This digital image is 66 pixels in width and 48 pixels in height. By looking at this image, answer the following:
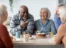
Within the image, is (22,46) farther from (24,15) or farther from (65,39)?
(24,15)

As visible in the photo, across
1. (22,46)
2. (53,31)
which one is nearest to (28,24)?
(53,31)

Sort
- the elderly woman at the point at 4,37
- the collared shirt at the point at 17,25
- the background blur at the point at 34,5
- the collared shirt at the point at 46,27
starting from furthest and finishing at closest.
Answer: the background blur at the point at 34,5
the collared shirt at the point at 46,27
the collared shirt at the point at 17,25
the elderly woman at the point at 4,37

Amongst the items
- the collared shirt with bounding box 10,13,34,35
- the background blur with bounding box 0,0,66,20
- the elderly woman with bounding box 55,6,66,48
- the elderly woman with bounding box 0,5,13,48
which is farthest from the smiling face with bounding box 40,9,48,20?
the background blur with bounding box 0,0,66,20

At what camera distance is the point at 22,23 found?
331 centimetres

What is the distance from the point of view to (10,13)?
189 inches

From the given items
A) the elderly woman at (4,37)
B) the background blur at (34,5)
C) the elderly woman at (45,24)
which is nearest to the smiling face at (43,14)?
the elderly woman at (45,24)

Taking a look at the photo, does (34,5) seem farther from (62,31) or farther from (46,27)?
(62,31)

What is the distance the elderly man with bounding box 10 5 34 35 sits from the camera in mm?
3324

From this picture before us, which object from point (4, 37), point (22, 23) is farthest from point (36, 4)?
point (4, 37)

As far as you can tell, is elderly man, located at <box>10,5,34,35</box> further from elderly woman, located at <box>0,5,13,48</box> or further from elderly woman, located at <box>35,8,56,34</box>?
elderly woman, located at <box>0,5,13,48</box>

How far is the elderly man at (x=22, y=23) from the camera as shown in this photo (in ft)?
10.9

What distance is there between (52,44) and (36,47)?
213mm

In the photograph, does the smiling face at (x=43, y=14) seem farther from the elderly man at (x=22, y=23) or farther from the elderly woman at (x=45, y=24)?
the elderly man at (x=22, y=23)

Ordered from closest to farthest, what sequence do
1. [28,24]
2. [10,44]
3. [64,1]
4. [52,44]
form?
[10,44]
[52,44]
[28,24]
[64,1]
